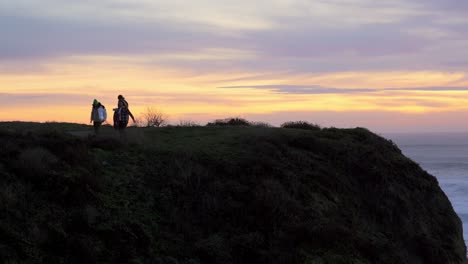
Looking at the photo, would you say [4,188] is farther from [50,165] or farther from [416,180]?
[416,180]

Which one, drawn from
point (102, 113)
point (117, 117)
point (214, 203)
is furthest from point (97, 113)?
point (214, 203)

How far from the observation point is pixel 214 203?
586 inches

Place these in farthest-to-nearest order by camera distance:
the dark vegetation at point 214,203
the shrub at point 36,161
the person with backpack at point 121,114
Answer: the person with backpack at point 121,114 < the shrub at point 36,161 < the dark vegetation at point 214,203

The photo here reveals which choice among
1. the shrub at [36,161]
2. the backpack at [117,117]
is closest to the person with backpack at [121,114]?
the backpack at [117,117]

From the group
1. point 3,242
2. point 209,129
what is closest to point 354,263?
point 3,242

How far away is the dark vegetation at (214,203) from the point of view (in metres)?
12.4

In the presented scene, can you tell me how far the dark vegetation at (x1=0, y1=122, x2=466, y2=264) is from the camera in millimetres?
12398

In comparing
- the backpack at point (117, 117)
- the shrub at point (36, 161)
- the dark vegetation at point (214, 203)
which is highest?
the backpack at point (117, 117)

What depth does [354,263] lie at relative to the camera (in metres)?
14.1

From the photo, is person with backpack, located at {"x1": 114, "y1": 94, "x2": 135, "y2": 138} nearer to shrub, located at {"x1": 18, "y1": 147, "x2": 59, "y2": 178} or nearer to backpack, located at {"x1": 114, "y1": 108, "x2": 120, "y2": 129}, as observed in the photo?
backpack, located at {"x1": 114, "y1": 108, "x2": 120, "y2": 129}

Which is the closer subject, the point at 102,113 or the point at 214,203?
the point at 214,203

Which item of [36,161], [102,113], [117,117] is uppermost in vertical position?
[102,113]

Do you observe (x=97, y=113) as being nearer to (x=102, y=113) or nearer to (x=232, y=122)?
(x=102, y=113)

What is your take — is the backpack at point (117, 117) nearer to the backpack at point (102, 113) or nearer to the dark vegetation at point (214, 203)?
the backpack at point (102, 113)
